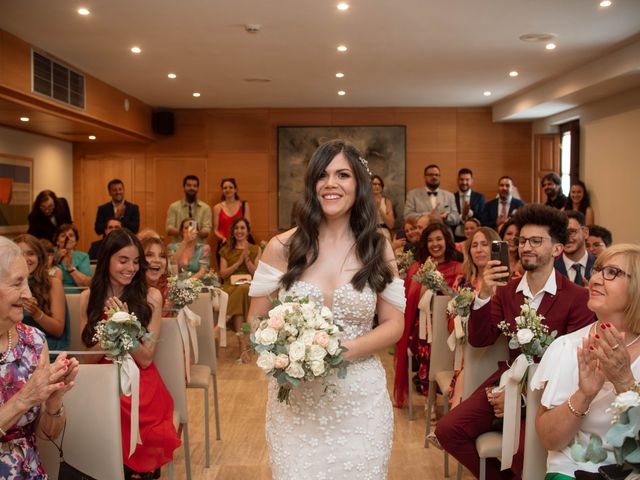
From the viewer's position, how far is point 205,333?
193 inches

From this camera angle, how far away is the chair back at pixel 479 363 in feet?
12.4

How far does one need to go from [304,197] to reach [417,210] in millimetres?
8891

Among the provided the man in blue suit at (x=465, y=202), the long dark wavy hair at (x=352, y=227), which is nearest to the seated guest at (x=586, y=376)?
the long dark wavy hair at (x=352, y=227)

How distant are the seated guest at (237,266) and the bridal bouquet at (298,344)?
633 cm

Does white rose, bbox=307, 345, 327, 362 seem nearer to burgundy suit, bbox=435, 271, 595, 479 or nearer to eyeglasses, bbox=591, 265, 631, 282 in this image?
eyeglasses, bbox=591, 265, 631, 282

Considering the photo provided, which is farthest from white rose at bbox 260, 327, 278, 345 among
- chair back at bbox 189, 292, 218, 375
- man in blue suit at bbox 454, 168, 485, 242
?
man in blue suit at bbox 454, 168, 485, 242

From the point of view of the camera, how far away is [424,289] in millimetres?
5547

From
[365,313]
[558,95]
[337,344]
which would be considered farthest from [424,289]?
[558,95]

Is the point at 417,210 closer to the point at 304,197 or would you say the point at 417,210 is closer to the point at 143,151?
the point at 143,151

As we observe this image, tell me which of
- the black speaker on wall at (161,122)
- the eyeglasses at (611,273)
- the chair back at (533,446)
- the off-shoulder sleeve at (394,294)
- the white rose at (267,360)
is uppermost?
the black speaker on wall at (161,122)

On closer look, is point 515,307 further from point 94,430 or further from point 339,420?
point 94,430

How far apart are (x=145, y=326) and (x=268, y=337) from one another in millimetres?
1809

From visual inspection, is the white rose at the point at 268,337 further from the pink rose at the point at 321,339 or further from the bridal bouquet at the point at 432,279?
the bridal bouquet at the point at 432,279

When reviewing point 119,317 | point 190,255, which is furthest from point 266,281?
point 190,255
